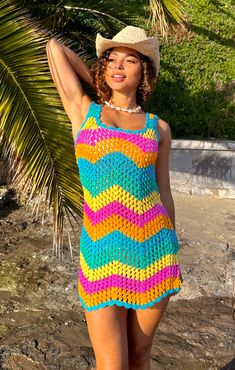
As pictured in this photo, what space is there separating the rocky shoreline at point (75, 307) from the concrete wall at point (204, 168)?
1425mm

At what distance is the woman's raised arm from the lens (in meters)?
2.12

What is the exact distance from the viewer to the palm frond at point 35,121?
3.39 m

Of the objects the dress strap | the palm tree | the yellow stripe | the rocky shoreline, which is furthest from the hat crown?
the rocky shoreline

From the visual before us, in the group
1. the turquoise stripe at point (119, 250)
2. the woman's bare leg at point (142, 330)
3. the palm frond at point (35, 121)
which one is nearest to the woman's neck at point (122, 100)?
the turquoise stripe at point (119, 250)

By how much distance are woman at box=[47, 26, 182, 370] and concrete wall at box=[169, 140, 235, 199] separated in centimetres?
569

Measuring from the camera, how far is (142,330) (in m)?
2.03

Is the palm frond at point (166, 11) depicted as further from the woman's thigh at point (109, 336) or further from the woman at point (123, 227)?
the woman's thigh at point (109, 336)

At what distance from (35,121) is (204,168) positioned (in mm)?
4689

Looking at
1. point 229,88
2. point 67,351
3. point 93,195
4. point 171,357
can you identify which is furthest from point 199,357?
point 229,88

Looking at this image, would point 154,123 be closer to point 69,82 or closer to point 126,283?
point 69,82

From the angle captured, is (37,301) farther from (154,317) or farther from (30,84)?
(154,317)

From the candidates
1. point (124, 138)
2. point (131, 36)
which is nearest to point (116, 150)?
point (124, 138)

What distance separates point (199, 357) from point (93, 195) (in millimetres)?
2017

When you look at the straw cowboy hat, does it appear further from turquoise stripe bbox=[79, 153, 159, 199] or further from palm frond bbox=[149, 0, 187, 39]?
palm frond bbox=[149, 0, 187, 39]
